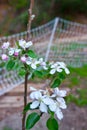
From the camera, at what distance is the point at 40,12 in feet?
14.8

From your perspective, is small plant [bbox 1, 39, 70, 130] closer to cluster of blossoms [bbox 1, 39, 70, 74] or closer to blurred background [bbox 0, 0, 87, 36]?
cluster of blossoms [bbox 1, 39, 70, 74]

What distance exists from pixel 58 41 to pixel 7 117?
3.44ft

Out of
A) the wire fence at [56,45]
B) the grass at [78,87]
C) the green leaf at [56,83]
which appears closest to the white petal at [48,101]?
the green leaf at [56,83]

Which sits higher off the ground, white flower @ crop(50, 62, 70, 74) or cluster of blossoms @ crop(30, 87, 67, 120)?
white flower @ crop(50, 62, 70, 74)

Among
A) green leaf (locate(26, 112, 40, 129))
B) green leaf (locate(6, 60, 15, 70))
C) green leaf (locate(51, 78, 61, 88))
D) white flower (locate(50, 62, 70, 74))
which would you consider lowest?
green leaf (locate(26, 112, 40, 129))

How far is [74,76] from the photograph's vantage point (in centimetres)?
294

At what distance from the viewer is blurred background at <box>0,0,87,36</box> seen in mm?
4422

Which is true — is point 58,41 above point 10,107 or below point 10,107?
above

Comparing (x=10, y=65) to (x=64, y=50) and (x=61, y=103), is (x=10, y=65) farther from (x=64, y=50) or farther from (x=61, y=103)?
(x=64, y=50)

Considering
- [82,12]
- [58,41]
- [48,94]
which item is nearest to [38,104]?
[48,94]

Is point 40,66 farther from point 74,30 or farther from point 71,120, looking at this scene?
point 74,30

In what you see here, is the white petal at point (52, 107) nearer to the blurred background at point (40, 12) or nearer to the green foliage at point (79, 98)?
the green foliage at point (79, 98)

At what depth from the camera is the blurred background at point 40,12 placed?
174 inches

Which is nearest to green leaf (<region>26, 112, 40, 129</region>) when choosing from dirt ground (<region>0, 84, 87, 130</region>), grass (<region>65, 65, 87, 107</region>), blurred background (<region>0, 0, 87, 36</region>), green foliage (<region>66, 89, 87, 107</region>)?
dirt ground (<region>0, 84, 87, 130</region>)
